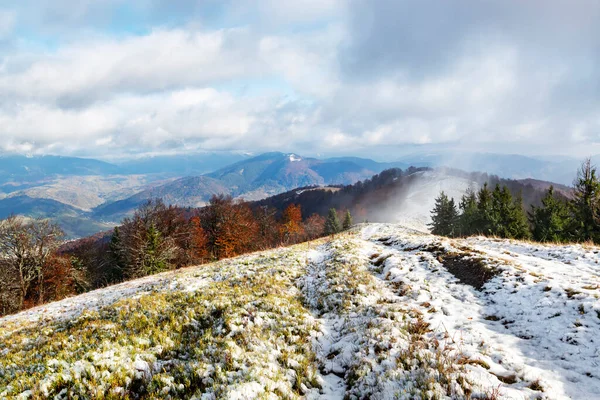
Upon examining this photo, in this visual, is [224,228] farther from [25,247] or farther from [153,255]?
[25,247]

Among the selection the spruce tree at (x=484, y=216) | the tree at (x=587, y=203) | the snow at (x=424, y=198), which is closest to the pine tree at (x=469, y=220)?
the spruce tree at (x=484, y=216)

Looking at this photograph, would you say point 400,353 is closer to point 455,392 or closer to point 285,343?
point 455,392

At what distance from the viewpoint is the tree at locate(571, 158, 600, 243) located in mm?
31953

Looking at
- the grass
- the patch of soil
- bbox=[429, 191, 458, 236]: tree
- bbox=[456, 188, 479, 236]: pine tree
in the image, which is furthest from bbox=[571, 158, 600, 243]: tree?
the grass

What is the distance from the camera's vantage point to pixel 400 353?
7.21 meters

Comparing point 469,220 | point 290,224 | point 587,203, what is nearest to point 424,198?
point 290,224

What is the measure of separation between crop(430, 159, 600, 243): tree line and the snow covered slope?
89.6 feet

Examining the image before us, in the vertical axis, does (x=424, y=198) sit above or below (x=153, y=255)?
below

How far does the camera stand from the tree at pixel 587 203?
32.0 metres

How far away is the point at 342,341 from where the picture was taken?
8719 millimetres

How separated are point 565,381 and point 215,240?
48646 millimetres

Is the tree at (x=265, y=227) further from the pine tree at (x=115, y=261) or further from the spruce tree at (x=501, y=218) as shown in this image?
the spruce tree at (x=501, y=218)

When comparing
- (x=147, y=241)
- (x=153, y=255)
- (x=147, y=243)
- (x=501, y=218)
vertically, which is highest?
(x=501, y=218)

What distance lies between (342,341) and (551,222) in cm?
4953
